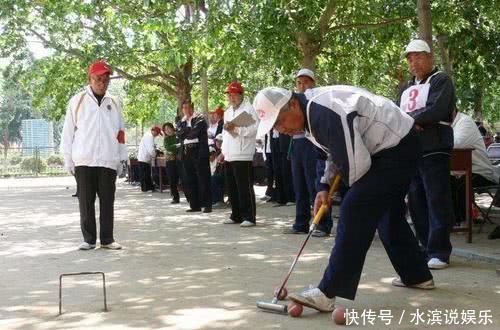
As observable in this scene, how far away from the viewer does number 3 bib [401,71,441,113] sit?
22.4 ft

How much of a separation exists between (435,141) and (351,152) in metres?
2.35

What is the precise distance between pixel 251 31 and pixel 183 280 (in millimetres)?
9662

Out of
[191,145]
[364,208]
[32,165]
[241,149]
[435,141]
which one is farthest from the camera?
[32,165]

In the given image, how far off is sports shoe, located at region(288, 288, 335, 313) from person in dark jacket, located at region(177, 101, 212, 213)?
303 inches

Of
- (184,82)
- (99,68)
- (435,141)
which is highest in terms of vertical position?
(184,82)

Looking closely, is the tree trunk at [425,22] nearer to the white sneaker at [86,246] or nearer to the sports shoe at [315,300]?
the white sneaker at [86,246]

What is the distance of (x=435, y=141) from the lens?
675 centimetres

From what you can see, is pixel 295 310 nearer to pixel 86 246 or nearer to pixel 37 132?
pixel 86 246

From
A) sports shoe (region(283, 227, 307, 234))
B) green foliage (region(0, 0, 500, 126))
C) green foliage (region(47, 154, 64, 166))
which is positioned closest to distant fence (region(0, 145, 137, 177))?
green foliage (region(47, 154, 64, 166))

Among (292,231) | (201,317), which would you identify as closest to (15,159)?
(292,231)

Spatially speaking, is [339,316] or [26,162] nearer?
[339,316]

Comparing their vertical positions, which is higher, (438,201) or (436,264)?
(438,201)

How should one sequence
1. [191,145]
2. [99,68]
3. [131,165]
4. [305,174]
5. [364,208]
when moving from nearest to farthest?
[364,208], [99,68], [305,174], [191,145], [131,165]

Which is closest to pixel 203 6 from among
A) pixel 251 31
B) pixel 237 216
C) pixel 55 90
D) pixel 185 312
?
pixel 251 31
